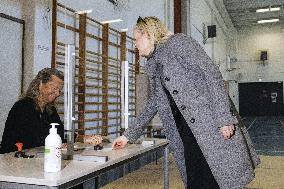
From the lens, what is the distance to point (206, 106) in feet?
5.13

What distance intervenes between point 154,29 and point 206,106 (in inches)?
17.9

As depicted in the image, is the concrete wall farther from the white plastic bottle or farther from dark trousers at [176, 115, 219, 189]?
the white plastic bottle

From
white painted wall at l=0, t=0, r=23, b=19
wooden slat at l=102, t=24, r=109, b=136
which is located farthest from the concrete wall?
white painted wall at l=0, t=0, r=23, b=19

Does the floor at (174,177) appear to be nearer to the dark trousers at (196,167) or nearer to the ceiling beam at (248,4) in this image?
the dark trousers at (196,167)

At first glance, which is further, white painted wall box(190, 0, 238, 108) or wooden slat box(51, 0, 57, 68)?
white painted wall box(190, 0, 238, 108)

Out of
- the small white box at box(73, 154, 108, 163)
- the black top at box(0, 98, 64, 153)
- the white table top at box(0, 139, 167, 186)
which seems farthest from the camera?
the black top at box(0, 98, 64, 153)

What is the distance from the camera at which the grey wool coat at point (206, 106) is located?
1.52 m

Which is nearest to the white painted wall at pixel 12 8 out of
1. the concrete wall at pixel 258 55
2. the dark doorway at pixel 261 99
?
the concrete wall at pixel 258 55

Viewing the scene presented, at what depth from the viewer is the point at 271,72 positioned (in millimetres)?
17344

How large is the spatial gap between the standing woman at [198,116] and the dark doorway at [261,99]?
17620mm

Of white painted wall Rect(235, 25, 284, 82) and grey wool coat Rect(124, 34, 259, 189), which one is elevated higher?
white painted wall Rect(235, 25, 284, 82)

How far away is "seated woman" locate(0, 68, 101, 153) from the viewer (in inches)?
82.0

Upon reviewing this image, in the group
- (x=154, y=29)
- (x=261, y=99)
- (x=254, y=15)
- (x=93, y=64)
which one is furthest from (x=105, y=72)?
(x=261, y=99)

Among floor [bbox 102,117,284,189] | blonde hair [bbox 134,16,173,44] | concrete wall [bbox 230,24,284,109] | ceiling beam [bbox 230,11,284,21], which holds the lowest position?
floor [bbox 102,117,284,189]
